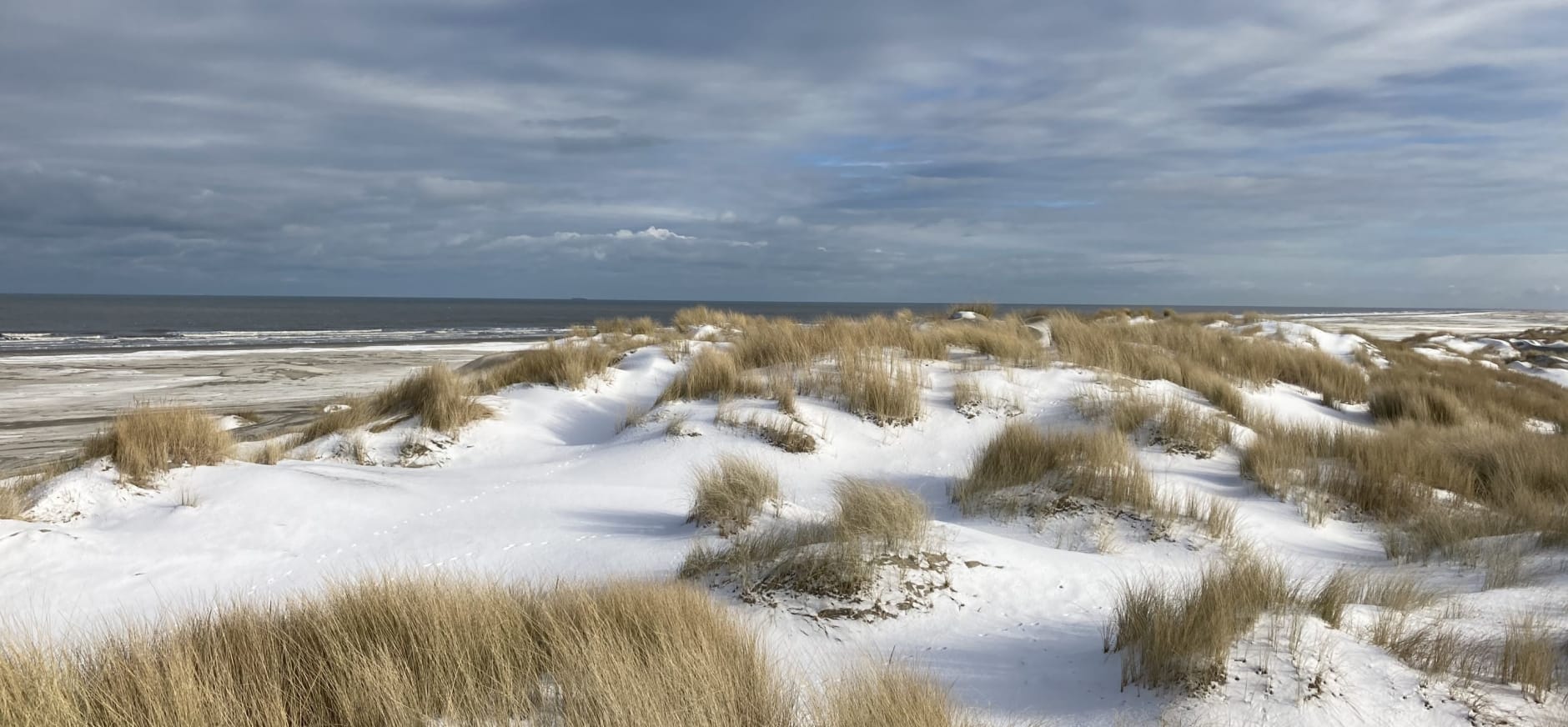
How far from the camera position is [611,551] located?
208 inches

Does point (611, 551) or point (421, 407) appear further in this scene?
point (421, 407)

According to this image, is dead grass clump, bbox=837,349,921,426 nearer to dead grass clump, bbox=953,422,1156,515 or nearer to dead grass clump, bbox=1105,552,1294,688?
dead grass clump, bbox=953,422,1156,515

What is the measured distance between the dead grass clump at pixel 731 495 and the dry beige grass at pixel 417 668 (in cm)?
211

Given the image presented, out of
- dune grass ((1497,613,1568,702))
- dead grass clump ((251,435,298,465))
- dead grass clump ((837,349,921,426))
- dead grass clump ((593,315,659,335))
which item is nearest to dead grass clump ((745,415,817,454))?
dead grass clump ((837,349,921,426))

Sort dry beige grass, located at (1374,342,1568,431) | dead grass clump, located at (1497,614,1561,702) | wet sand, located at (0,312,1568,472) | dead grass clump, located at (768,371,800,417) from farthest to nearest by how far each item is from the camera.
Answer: wet sand, located at (0,312,1568,472)
dry beige grass, located at (1374,342,1568,431)
dead grass clump, located at (768,371,800,417)
dead grass clump, located at (1497,614,1561,702)

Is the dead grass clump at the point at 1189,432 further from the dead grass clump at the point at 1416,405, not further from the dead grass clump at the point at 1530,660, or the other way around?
the dead grass clump at the point at 1530,660

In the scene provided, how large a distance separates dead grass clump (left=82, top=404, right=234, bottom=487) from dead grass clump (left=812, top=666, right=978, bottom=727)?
20.5ft

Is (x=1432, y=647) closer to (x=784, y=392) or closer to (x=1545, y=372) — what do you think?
(x=784, y=392)

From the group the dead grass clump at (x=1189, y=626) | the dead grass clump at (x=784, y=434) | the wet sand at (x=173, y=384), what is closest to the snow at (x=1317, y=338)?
the dead grass clump at (x=784, y=434)

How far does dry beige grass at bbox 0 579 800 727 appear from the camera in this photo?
2604mm

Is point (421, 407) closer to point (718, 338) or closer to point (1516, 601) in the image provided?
point (718, 338)

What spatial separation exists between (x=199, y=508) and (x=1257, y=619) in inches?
266

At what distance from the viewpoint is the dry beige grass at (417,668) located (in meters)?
2.60

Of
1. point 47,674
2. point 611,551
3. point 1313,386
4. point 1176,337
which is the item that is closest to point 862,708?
point 47,674
